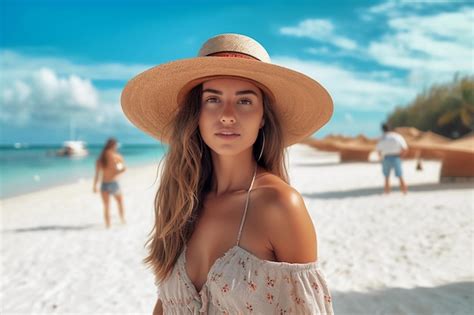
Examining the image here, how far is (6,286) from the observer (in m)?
5.02

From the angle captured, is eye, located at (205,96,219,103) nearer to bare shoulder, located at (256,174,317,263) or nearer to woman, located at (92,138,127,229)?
bare shoulder, located at (256,174,317,263)

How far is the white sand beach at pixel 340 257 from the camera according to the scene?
13.2ft

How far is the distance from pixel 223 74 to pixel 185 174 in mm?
464

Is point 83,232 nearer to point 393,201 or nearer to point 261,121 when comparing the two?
point 393,201

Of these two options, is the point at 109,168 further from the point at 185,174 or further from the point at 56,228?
the point at 185,174

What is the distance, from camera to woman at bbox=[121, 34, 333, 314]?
4.57ft

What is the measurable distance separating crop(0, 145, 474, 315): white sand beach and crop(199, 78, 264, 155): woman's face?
6.29ft

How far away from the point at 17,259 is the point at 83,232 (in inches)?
71.0

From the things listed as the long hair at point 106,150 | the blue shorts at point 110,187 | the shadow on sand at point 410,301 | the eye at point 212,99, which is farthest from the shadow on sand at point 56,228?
the eye at point 212,99

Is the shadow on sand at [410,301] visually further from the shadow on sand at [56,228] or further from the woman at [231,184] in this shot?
the shadow on sand at [56,228]

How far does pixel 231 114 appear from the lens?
1.56m

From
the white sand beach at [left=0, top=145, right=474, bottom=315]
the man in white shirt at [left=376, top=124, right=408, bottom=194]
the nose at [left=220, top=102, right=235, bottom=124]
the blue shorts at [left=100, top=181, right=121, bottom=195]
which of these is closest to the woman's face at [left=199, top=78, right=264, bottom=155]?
the nose at [left=220, top=102, right=235, bottom=124]

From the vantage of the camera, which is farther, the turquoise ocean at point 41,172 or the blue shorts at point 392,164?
the turquoise ocean at point 41,172

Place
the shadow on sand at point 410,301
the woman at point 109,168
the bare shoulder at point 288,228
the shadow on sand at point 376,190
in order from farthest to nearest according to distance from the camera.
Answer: the shadow on sand at point 376,190, the woman at point 109,168, the shadow on sand at point 410,301, the bare shoulder at point 288,228
